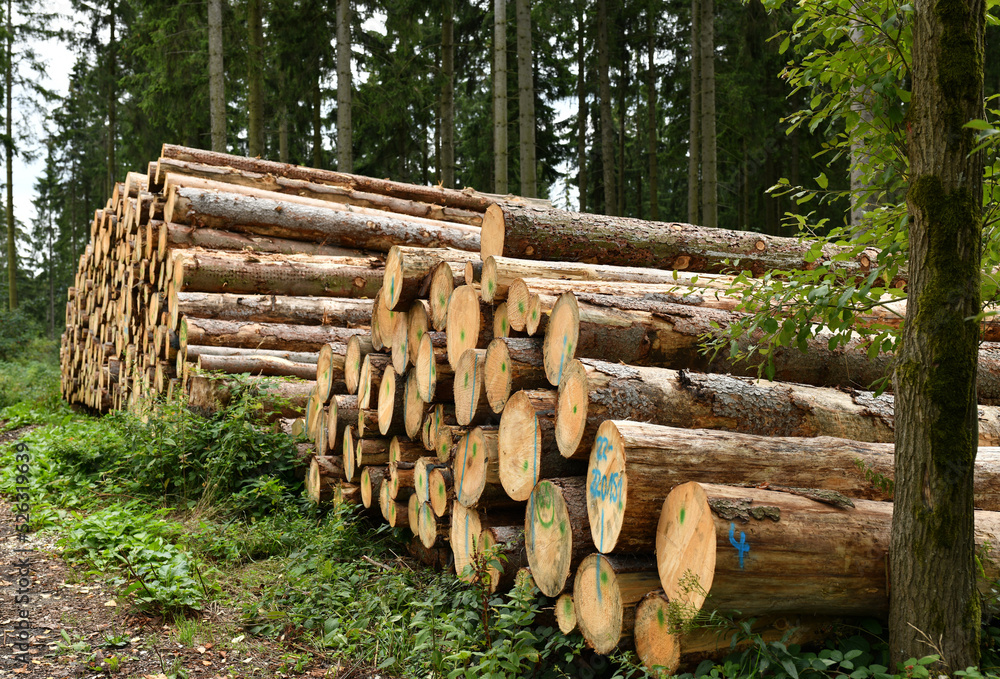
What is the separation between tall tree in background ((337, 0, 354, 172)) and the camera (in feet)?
48.8

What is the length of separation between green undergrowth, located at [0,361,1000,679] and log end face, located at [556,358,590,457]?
0.77 metres

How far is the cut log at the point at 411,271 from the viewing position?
5062 mm

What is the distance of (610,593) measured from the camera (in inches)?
119

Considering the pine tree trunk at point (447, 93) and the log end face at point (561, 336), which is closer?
the log end face at point (561, 336)

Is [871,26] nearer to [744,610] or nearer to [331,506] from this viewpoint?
[744,610]

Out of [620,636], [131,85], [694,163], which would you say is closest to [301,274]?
[620,636]

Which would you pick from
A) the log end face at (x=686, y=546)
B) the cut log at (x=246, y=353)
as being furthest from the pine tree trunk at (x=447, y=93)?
the log end face at (x=686, y=546)

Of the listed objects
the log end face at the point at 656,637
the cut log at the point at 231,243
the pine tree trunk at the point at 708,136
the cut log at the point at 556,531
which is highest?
the pine tree trunk at the point at 708,136

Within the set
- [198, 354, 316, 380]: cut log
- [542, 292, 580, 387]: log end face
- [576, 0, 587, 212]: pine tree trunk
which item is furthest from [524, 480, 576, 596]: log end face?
[576, 0, 587, 212]: pine tree trunk

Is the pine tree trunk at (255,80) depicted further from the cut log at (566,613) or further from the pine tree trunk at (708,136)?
the cut log at (566,613)

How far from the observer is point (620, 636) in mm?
2980

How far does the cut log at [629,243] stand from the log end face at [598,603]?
110 inches

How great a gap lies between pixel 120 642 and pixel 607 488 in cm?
276

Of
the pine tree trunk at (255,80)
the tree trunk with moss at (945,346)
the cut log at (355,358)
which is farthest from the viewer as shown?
the pine tree trunk at (255,80)
